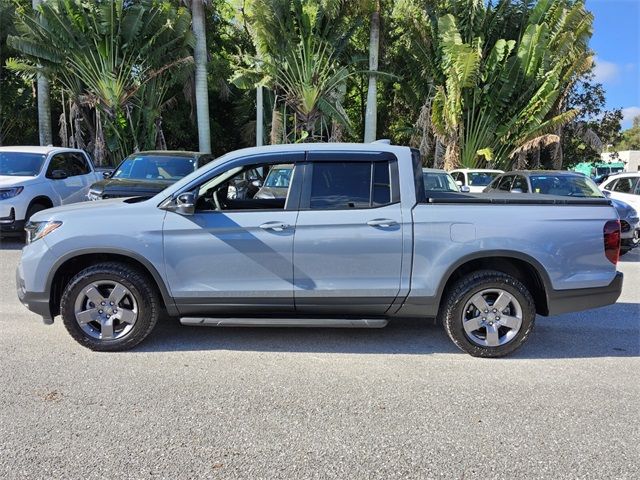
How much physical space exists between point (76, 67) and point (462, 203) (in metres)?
17.5

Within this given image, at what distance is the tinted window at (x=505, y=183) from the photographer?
11.1 meters

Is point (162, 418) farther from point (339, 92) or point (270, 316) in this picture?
point (339, 92)

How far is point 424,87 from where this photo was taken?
2158 cm

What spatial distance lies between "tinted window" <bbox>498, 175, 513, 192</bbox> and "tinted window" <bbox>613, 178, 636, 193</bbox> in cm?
266

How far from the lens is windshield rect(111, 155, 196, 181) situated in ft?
30.2

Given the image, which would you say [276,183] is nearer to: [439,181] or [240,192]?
[240,192]

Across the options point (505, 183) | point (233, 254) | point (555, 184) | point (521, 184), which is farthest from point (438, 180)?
point (233, 254)

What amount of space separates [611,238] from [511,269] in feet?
2.82

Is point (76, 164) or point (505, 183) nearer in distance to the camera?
point (76, 164)

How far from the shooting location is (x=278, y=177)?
4863 millimetres

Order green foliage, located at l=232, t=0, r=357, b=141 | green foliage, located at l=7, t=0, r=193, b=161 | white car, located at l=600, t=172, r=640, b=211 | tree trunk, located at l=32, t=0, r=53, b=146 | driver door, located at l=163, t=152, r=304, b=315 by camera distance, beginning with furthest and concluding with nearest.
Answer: tree trunk, located at l=32, t=0, r=53, b=146 < green foliage, located at l=232, t=0, r=357, b=141 < green foliage, located at l=7, t=0, r=193, b=161 < white car, located at l=600, t=172, r=640, b=211 < driver door, located at l=163, t=152, r=304, b=315

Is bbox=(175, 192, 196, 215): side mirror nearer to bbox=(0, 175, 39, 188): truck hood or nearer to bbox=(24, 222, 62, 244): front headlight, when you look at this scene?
bbox=(24, 222, 62, 244): front headlight

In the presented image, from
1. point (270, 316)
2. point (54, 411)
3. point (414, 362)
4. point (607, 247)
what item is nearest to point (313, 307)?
point (270, 316)

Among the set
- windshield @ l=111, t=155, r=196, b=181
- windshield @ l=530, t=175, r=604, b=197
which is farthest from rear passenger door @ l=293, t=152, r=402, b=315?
windshield @ l=530, t=175, r=604, b=197
